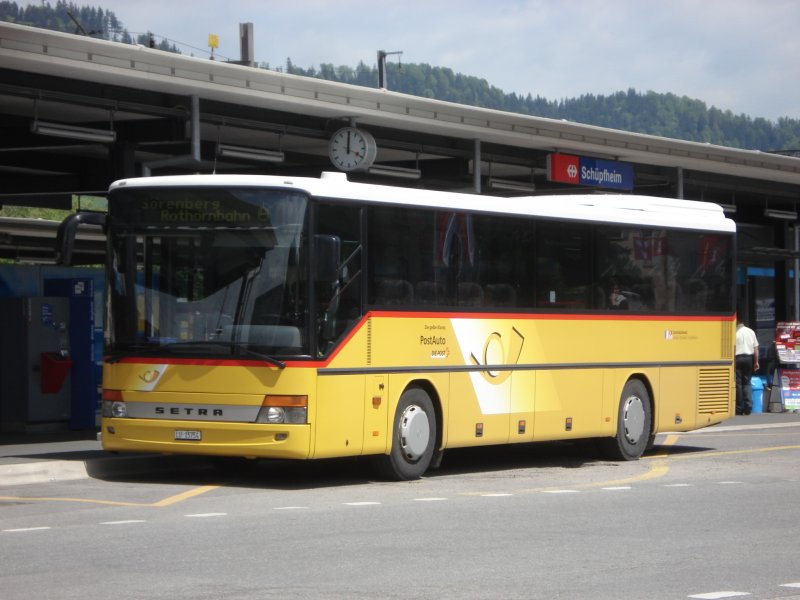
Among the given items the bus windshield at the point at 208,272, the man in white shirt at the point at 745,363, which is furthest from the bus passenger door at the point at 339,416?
the man in white shirt at the point at 745,363

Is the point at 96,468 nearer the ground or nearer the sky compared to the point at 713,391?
nearer the ground

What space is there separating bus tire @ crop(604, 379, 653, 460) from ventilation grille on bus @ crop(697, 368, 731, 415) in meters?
1.24

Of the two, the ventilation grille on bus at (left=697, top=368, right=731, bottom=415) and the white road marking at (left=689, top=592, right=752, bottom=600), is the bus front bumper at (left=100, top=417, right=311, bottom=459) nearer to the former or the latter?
the white road marking at (left=689, top=592, right=752, bottom=600)

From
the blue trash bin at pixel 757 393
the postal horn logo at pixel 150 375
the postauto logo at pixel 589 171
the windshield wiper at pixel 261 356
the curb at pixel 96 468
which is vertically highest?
the postauto logo at pixel 589 171

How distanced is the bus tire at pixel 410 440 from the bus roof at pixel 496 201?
2178mm

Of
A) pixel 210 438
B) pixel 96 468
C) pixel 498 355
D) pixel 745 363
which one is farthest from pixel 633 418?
pixel 745 363

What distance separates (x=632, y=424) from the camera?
63.9 ft

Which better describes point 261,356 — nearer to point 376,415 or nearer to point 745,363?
point 376,415

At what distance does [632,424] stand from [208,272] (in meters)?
7.30

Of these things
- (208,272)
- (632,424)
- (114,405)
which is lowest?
(632,424)

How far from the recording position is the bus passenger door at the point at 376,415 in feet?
49.2

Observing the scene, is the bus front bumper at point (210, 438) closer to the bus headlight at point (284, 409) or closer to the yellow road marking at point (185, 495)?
the bus headlight at point (284, 409)

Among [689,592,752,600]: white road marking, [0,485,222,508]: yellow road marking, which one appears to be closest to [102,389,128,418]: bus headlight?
[0,485,222,508]: yellow road marking

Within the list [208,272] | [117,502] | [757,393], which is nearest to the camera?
[117,502]
